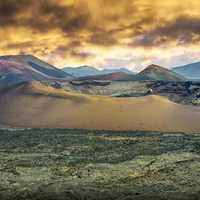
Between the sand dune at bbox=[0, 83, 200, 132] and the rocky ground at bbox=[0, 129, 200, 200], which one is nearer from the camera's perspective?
the rocky ground at bbox=[0, 129, 200, 200]

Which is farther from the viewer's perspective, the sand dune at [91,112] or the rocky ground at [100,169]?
the sand dune at [91,112]

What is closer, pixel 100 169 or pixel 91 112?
pixel 100 169

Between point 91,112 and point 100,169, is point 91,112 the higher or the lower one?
the higher one

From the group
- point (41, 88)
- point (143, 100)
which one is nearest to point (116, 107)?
point (143, 100)

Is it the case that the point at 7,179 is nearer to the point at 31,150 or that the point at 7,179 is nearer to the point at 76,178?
the point at 76,178

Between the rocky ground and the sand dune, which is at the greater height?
the sand dune
